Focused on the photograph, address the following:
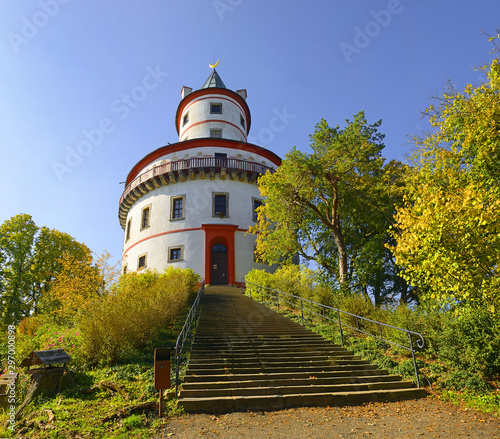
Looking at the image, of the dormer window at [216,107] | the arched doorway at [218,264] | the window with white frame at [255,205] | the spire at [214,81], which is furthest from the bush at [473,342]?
the spire at [214,81]

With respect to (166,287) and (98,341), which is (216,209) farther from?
(98,341)

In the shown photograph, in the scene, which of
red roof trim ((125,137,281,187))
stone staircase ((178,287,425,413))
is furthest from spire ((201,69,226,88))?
stone staircase ((178,287,425,413))

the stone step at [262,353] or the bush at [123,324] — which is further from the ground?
the bush at [123,324]

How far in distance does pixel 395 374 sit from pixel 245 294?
37.8 ft

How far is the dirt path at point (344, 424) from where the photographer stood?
5.33 meters

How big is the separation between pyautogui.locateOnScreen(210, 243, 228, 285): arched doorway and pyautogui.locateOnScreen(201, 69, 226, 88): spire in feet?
54.3

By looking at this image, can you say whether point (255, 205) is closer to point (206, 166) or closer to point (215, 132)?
point (206, 166)

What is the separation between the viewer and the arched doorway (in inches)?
920

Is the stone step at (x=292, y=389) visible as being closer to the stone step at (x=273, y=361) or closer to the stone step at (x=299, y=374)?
the stone step at (x=299, y=374)

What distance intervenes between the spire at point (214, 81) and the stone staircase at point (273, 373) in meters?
26.6

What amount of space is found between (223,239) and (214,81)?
57.4 feet

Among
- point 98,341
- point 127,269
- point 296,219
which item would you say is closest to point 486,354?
→ point 98,341

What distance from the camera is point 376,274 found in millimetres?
18984

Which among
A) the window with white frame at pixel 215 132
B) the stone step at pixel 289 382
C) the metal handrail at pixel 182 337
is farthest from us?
the window with white frame at pixel 215 132
